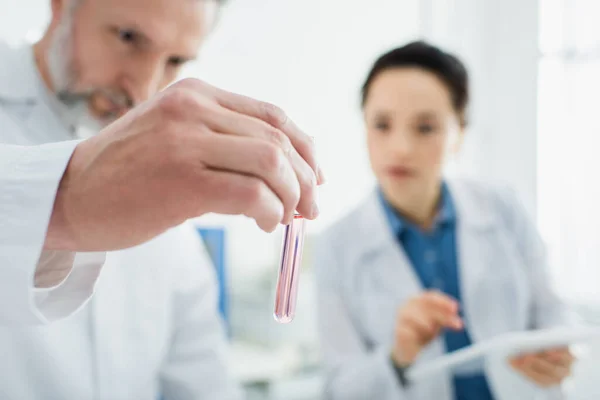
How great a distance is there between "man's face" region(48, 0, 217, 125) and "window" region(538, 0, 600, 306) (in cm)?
109

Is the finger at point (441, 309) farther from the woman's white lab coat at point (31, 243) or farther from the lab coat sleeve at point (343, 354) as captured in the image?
the woman's white lab coat at point (31, 243)

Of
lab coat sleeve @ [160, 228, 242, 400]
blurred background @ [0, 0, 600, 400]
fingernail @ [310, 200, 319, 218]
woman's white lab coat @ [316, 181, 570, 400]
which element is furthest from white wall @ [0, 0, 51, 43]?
fingernail @ [310, 200, 319, 218]

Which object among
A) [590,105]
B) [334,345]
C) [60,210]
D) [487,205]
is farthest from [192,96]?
[590,105]

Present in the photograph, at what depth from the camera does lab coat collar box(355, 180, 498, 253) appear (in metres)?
0.90

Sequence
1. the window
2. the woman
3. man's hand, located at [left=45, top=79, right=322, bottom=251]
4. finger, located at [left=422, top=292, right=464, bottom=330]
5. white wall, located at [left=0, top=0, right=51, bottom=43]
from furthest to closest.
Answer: the window < white wall, located at [left=0, top=0, right=51, bottom=43] < the woman < finger, located at [left=422, top=292, right=464, bottom=330] < man's hand, located at [left=45, top=79, right=322, bottom=251]

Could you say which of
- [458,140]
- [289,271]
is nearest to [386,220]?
[458,140]

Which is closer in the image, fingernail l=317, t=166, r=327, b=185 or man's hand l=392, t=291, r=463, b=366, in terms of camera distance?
fingernail l=317, t=166, r=327, b=185

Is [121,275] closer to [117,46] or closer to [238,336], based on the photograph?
[117,46]

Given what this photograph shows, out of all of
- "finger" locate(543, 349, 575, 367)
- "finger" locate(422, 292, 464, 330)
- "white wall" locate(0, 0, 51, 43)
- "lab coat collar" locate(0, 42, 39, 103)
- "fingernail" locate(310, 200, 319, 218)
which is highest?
"white wall" locate(0, 0, 51, 43)

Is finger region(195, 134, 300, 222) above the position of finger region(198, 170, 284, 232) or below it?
above

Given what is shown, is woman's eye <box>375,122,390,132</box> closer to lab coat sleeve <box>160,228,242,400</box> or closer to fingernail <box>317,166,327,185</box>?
lab coat sleeve <box>160,228,242,400</box>

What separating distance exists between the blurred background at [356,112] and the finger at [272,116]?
940 millimetres

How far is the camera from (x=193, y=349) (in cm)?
80

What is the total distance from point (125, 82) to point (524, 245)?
0.70 meters
